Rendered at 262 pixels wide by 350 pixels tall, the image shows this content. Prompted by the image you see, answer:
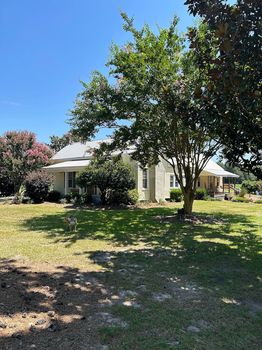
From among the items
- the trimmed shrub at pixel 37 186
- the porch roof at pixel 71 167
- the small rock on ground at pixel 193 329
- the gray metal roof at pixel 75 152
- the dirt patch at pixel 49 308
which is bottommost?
the small rock on ground at pixel 193 329

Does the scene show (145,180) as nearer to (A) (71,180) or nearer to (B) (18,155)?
(A) (71,180)

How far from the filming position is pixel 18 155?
2753 centimetres

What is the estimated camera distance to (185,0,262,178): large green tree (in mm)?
5574

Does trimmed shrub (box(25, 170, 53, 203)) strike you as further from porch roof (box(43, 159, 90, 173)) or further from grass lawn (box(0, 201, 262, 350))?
grass lawn (box(0, 201, 262, 350))

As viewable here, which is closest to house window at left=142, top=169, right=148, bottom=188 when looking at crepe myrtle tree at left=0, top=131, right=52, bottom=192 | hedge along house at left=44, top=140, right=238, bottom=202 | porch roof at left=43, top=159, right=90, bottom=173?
hedge along house at left=44, top=140, right=238, bottom=202

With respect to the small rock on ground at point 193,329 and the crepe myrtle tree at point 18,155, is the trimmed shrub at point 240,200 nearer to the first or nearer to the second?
the crepe myrtle tree at point 18,155

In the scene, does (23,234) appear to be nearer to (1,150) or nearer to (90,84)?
(90,84)

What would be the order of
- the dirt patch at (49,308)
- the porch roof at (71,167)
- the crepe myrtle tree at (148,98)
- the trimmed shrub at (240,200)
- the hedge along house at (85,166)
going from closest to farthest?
the dirt patch at (49,308)
the crepe myrtle tree at (148,98)
the hedge along house at (85,166)
the porch roof at (71,167)
the trimmed shrub at (240,200)

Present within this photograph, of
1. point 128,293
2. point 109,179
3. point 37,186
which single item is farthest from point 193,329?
point 37,186

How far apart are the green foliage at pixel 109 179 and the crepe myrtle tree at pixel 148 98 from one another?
5657 millimetres

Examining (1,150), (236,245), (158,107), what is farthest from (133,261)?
(1,150)

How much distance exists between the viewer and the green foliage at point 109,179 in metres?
21.9

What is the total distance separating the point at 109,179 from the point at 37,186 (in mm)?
5863

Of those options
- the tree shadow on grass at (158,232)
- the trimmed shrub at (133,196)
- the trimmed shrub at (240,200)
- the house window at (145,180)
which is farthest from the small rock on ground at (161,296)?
the trimmed shrub at (240,200)
